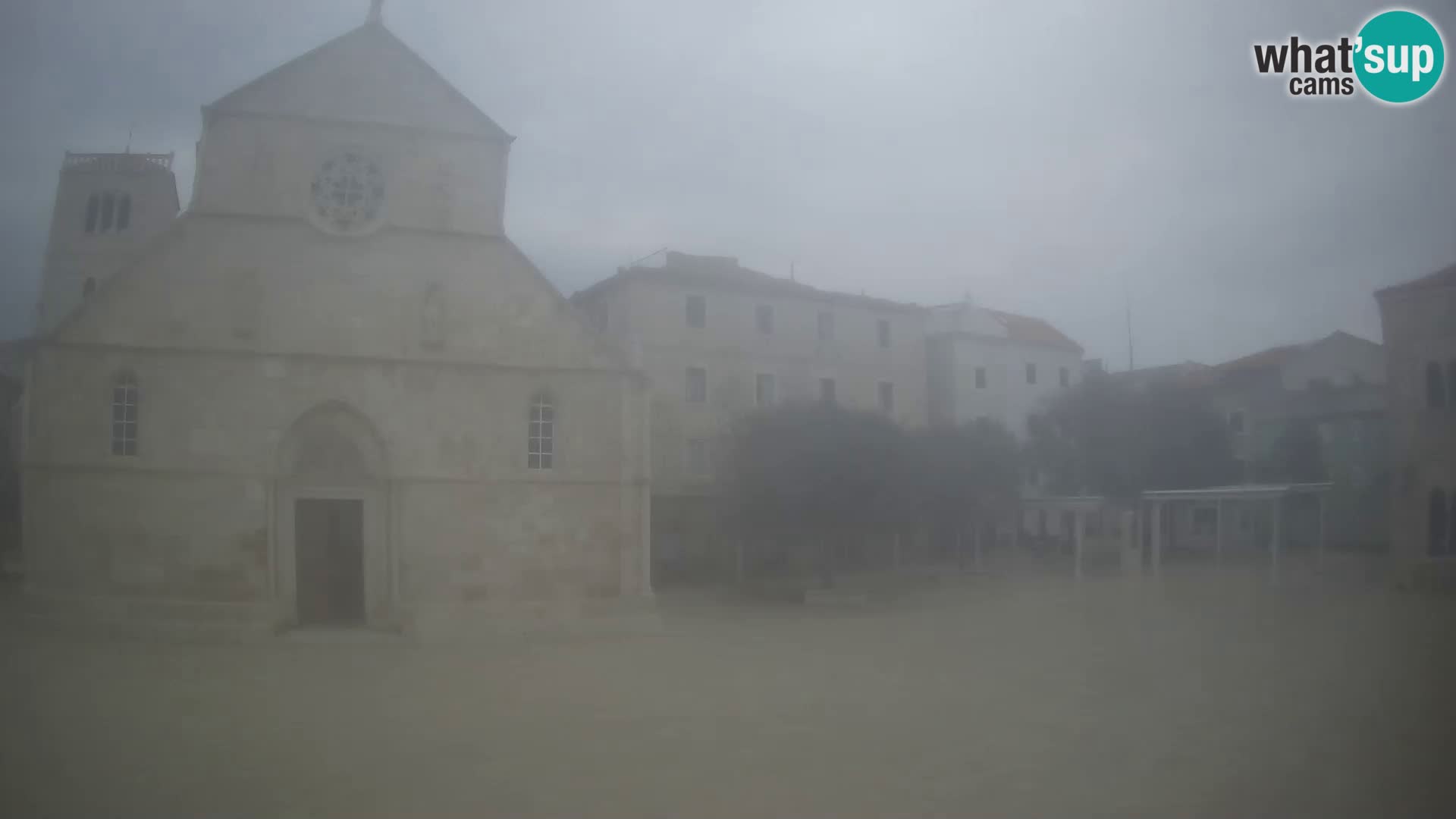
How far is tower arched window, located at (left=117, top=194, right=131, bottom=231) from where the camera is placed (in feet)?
60.5

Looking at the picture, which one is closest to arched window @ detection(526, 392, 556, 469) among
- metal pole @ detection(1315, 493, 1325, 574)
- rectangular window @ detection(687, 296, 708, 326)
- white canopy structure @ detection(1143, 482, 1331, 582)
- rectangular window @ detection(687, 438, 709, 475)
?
rectangular window @ detection(687, 438, 709, 475)

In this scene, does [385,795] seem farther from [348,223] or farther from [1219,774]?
[348,223]

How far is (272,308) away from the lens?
18.5 m

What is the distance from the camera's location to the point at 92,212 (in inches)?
704

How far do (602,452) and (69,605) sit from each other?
10.7 metres

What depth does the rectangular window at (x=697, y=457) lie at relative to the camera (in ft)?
99.6

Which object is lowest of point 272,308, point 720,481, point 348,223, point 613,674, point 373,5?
point 613,674

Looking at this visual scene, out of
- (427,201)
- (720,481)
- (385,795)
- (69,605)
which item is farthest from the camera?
(720,481)

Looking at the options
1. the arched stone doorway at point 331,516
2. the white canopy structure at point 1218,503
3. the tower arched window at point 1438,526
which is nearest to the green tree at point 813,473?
the white canopy structure at point 1218,503

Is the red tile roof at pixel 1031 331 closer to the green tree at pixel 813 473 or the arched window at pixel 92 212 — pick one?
the green tree at pixel 813 473

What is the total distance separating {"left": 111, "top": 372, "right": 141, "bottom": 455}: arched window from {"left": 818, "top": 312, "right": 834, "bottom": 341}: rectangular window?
22473 mm

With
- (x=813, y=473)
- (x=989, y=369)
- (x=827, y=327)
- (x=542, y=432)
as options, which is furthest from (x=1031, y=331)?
(x=542, y=432)

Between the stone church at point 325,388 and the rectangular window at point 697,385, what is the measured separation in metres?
9.83

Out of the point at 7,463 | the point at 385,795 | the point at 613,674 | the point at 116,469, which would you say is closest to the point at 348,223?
the point at 116,469
